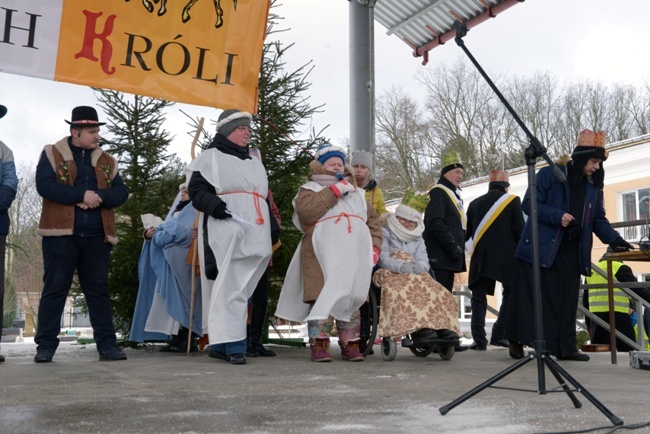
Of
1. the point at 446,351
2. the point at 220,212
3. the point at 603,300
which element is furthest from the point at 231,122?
the point at 603,300

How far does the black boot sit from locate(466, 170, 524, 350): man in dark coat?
2.28 metres

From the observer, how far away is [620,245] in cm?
674

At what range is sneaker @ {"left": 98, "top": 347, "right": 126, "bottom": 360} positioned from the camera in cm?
686

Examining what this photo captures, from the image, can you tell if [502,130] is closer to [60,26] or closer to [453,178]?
[453,178]

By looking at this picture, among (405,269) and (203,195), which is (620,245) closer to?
(405,269)

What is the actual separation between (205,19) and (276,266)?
2.35m

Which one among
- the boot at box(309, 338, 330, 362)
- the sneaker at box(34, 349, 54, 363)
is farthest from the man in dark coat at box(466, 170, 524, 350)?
the sneaker at box(34, 349, 54, 363)

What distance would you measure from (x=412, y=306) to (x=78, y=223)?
258 cm

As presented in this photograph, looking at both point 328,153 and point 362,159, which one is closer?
point 328,153

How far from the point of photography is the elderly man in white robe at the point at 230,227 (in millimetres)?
6637

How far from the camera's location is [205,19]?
7.83 metres

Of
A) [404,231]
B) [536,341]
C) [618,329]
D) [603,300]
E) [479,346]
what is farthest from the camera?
[603,300]

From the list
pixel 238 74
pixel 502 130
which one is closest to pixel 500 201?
pixel 238 74

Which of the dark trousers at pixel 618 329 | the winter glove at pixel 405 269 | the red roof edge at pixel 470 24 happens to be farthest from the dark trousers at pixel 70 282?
the dark trousers at pixel 618 329
